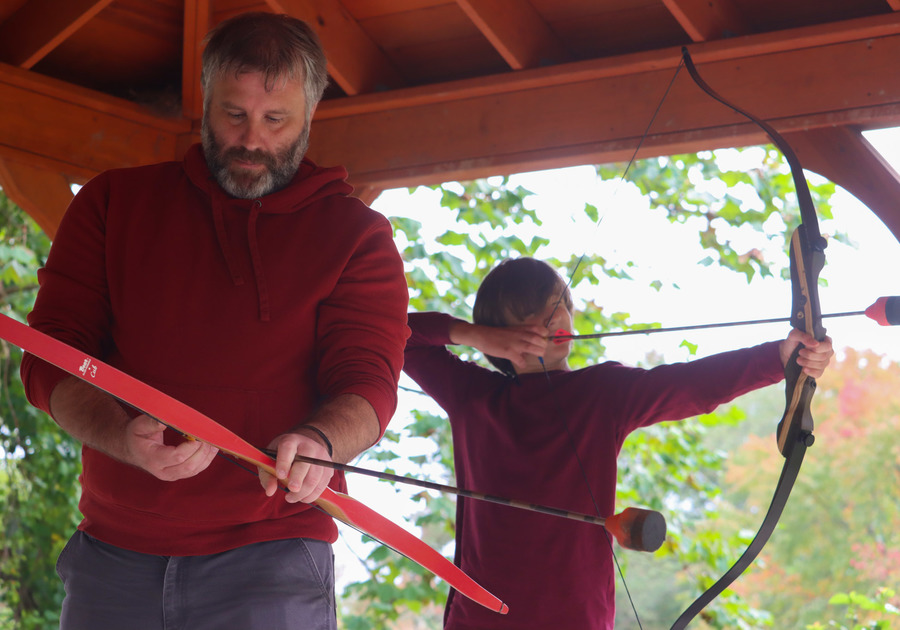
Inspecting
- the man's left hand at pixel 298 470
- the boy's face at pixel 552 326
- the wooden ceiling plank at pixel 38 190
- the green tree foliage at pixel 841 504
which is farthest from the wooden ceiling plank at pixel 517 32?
the green tree foliage at pixel 841 504

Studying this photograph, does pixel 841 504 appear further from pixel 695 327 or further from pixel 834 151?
pixel 695 327

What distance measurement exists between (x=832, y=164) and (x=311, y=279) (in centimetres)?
119

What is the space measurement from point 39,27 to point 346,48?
80cm

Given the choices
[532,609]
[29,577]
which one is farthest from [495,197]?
[29,577]

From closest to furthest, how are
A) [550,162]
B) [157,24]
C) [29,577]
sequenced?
[550,162] < [157,24] < [29,577]

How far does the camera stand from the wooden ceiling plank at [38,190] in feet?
8.27

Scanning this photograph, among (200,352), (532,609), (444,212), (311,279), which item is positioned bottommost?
(532,609)

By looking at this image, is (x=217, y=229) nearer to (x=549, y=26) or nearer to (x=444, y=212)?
(x=549, y=26)

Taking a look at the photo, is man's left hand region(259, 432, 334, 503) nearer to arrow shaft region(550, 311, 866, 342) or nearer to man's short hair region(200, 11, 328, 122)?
man's short hair region(200, 11, 328, 122)

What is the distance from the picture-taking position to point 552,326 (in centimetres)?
189

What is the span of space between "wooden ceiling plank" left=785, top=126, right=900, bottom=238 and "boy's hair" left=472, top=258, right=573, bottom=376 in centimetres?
58

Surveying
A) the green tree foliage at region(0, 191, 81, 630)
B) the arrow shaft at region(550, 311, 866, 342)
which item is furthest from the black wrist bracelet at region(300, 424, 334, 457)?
the green tree foliage at region(0, 191, 81, 630)

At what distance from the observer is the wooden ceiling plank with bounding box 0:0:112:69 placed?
2342 millimetres

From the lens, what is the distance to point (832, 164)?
6.28 feet
